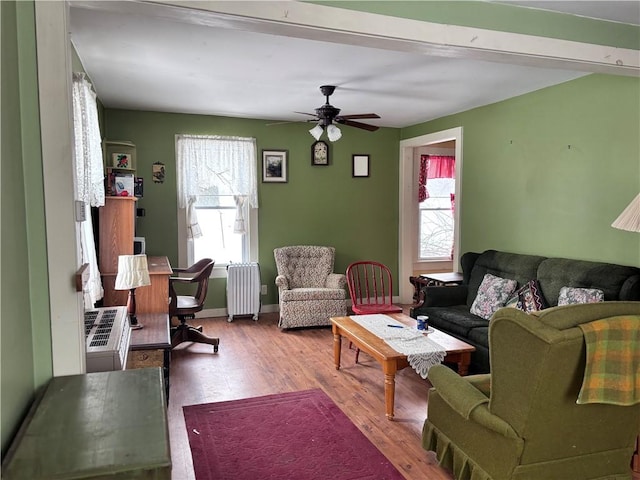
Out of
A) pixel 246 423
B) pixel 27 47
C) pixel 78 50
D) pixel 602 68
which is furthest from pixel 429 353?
pixel 78 50

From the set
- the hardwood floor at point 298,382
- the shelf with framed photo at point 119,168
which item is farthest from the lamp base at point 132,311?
the shelf with framed photo at point 119,168

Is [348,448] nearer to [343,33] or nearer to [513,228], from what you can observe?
[343,33]

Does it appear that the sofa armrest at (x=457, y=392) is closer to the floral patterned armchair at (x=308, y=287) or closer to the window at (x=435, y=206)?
the floral patterned armchair at (x=308, y=287)

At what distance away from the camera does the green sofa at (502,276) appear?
3424 millimetres

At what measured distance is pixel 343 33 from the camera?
2123 millimetres

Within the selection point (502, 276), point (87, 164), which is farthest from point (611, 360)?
point (87, 164)

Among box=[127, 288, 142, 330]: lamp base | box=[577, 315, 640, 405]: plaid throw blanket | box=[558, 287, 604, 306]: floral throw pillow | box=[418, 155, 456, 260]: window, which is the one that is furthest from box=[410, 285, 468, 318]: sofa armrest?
box=[577, 315, 640, 405]: plaid throw blanket

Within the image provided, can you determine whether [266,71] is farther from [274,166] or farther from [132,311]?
[274,166]

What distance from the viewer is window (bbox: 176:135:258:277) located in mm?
5727

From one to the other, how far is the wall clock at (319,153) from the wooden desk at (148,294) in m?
Result: 2.86

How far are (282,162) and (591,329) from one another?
4.70 meters

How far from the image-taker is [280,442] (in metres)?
2.86

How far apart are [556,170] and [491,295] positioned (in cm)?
125

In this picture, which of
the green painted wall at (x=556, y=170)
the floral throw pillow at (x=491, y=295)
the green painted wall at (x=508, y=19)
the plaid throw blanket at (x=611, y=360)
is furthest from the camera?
the floral throw pillow at (x=491, y=295)
